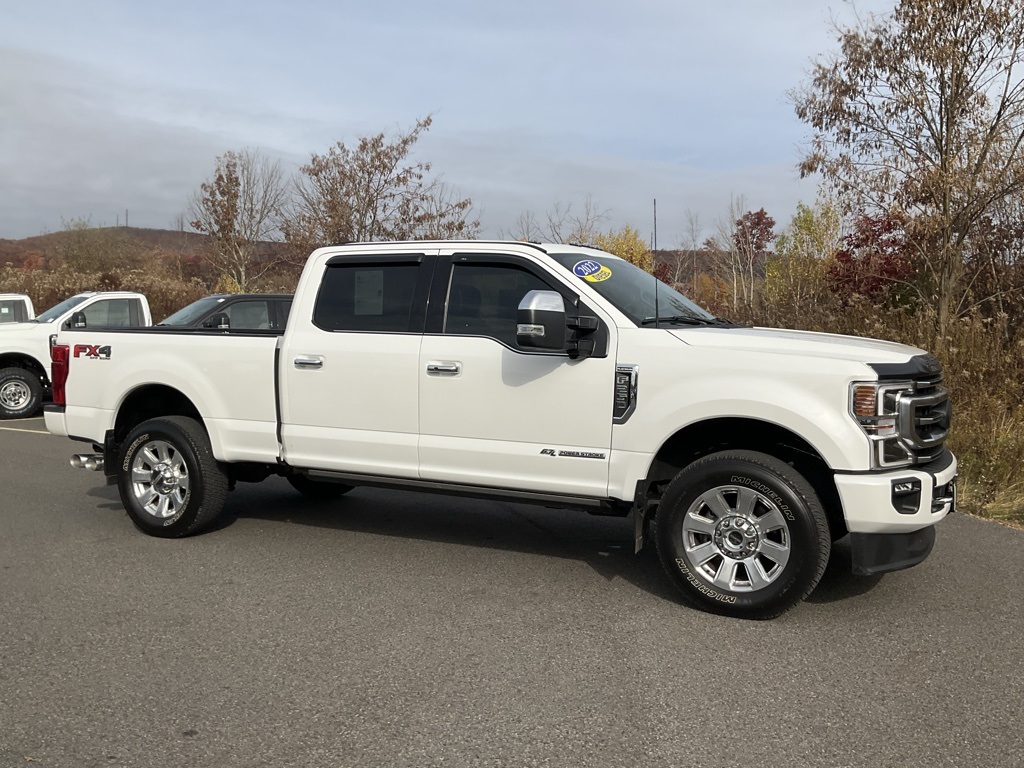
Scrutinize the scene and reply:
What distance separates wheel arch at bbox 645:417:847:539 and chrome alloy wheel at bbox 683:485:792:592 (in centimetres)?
35

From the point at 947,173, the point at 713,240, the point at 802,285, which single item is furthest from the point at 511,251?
the point at 713,240

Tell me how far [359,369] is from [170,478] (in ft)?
6.11

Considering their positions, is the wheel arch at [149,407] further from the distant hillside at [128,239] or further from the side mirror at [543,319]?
the distant hillside at [128,239]

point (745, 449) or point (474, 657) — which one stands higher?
point (745, 449)

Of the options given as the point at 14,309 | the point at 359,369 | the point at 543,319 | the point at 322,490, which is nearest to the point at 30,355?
the point at 14,309

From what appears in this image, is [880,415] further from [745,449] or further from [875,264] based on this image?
[875,264]

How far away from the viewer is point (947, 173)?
11.7m

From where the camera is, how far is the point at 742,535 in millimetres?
5137

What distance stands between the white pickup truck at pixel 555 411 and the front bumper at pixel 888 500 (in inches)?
0.4

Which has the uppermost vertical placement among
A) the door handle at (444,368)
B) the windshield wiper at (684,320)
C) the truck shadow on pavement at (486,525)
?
the windshield wiper at (684,320)

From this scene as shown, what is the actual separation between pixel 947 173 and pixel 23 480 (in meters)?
11.0

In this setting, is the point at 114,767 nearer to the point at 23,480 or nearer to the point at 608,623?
the point at 608,623

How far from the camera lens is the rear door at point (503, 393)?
553 centimetres

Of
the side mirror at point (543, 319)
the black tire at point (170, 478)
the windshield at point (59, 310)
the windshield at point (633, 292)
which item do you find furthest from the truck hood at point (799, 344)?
the windshield at point (59, 310)
